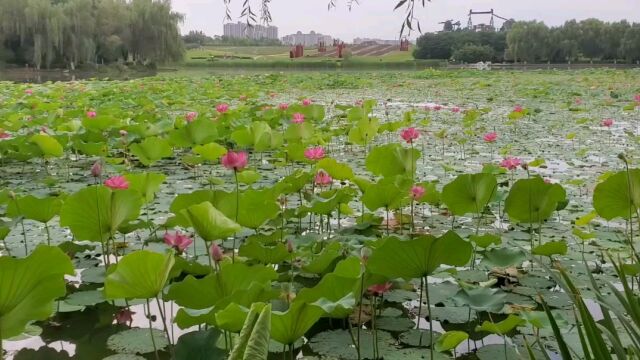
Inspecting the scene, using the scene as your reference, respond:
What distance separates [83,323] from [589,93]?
907 centimetres

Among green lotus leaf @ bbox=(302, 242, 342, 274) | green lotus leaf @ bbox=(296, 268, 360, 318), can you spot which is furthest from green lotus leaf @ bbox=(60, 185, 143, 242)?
green lotus leaf @ bbox=(296, 268, 360, 318)

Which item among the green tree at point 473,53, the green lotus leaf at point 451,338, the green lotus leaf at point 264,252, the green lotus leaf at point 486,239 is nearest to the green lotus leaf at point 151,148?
the green lotus leaf at point 264,252

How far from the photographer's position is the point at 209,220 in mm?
1369

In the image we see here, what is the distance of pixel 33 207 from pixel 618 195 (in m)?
1.84

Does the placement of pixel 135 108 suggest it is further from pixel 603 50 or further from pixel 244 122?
pixel 603 50

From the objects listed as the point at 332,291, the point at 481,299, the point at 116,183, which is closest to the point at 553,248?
the point at 481,299

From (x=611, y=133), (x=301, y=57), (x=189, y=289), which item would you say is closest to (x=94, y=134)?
(x=189, y=289)

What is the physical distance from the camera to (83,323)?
158 cm

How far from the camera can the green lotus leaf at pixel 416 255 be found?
4.02 feet

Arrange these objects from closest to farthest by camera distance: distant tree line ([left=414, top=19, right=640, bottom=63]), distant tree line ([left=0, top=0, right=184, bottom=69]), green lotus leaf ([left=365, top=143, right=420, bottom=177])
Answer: green lotus leaf ([left=365, top=143, right=420, bottom=177]) → distant tree line ([left=0, top=0, right=184, bottom=69]) → distant tree line ([left=414, top=19, right=640, bottom=63])

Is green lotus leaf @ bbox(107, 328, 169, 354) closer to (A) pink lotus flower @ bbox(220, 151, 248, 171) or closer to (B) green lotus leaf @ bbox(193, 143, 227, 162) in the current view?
(A) pink lotus flower @ bbox(220, 151, 248, 171)

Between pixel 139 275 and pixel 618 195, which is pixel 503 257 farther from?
pixel 139 275

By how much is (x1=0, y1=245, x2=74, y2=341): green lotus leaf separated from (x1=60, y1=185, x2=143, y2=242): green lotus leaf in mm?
399

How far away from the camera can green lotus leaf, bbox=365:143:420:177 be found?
2.35 metres
